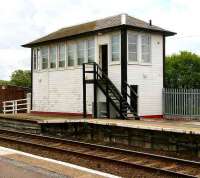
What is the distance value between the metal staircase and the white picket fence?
27.4ft

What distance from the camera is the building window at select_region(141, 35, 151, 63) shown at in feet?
72.6

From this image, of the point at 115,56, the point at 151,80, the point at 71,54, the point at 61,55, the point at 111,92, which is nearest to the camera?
the point at 111,92

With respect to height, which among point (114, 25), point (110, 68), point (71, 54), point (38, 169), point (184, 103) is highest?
point (114, 25)

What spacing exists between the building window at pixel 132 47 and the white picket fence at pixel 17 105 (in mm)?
9959

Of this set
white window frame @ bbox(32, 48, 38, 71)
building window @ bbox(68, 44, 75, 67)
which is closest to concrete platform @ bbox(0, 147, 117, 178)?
building window @ bbox(68, 44, 75, 67)

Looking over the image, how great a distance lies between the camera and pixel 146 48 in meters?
22.3

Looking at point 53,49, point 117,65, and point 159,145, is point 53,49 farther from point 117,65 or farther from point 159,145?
point 159,145

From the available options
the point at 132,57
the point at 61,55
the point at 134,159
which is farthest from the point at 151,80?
the point at 134,159

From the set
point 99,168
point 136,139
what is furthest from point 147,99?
point 99,168

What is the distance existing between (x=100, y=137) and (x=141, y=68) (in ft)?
17.9

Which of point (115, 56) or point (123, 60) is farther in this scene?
point (115, 56)

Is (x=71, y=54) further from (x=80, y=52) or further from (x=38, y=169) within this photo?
(x=38, y=169)

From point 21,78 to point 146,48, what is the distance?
60.7 m

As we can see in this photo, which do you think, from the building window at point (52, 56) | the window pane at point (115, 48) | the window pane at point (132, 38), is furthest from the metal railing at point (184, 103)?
the building window at point (52, 56)
